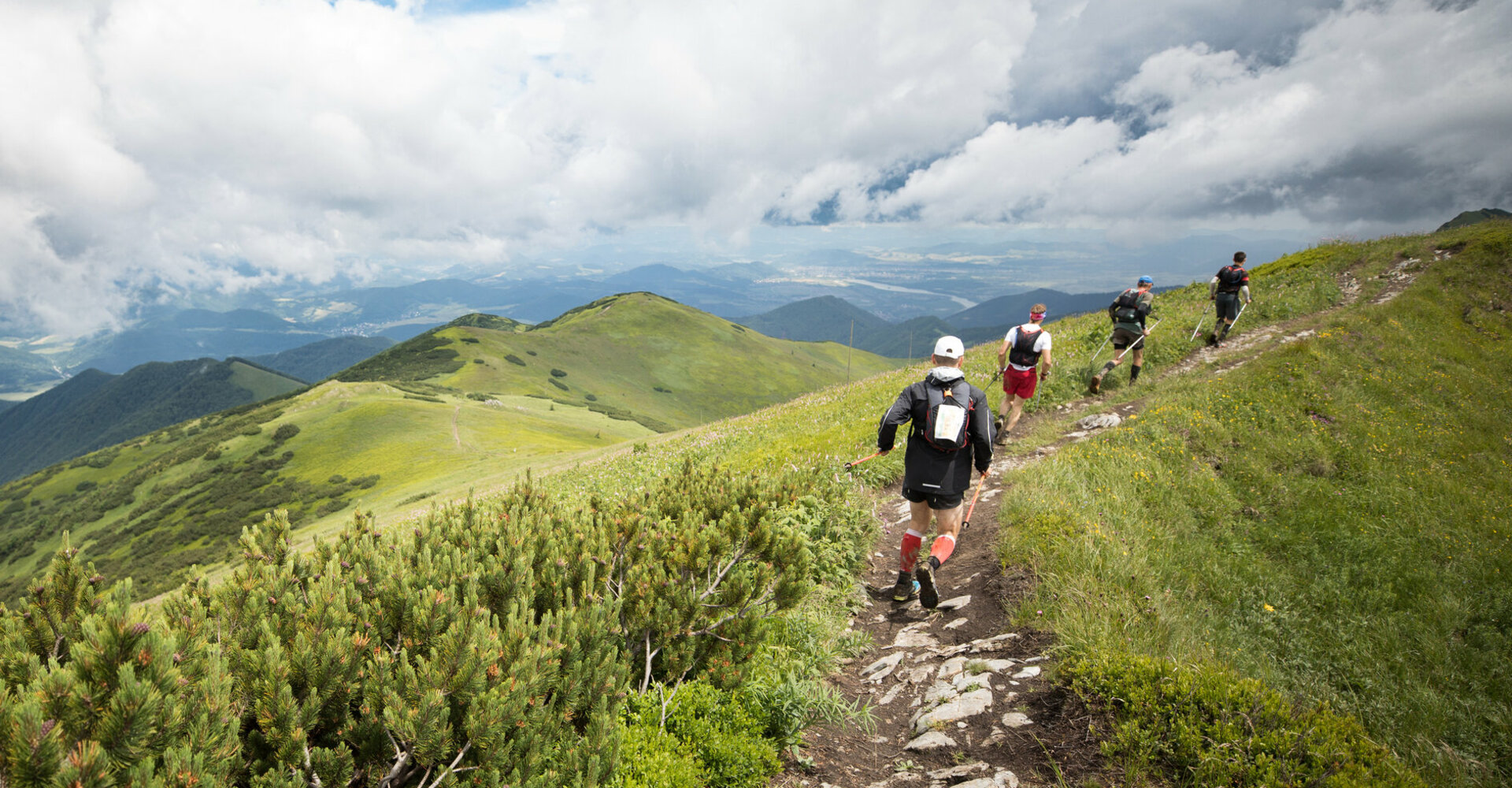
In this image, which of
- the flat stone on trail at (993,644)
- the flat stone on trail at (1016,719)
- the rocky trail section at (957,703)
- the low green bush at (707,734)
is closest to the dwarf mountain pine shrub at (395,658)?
the low green bush at (707,734)

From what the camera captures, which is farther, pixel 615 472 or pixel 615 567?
pixel 615 472

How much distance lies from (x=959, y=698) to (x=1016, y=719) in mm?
615

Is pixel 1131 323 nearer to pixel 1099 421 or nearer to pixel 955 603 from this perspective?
pixel 1099 421

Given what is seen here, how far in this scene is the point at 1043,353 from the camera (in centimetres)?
1345

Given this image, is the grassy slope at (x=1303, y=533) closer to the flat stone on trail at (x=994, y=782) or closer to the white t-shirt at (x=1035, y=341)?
the flat stone on trail at (x=994, y=782)

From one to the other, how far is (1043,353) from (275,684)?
554 inches

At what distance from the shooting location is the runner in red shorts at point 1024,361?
44.3 feet

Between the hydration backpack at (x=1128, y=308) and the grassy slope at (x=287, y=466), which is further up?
the hydration backpack at (x=1128, y=308)

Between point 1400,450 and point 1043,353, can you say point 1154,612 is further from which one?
point 1400,450

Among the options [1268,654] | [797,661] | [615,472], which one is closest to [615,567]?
[797,661]

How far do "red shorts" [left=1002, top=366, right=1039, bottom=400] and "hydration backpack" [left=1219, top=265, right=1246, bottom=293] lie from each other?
37.6 feet

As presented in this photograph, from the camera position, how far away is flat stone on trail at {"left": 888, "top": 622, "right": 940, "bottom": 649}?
7.28 metres

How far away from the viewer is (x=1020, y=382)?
47.0 ft

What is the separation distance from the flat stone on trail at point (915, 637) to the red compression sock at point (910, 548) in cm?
85
